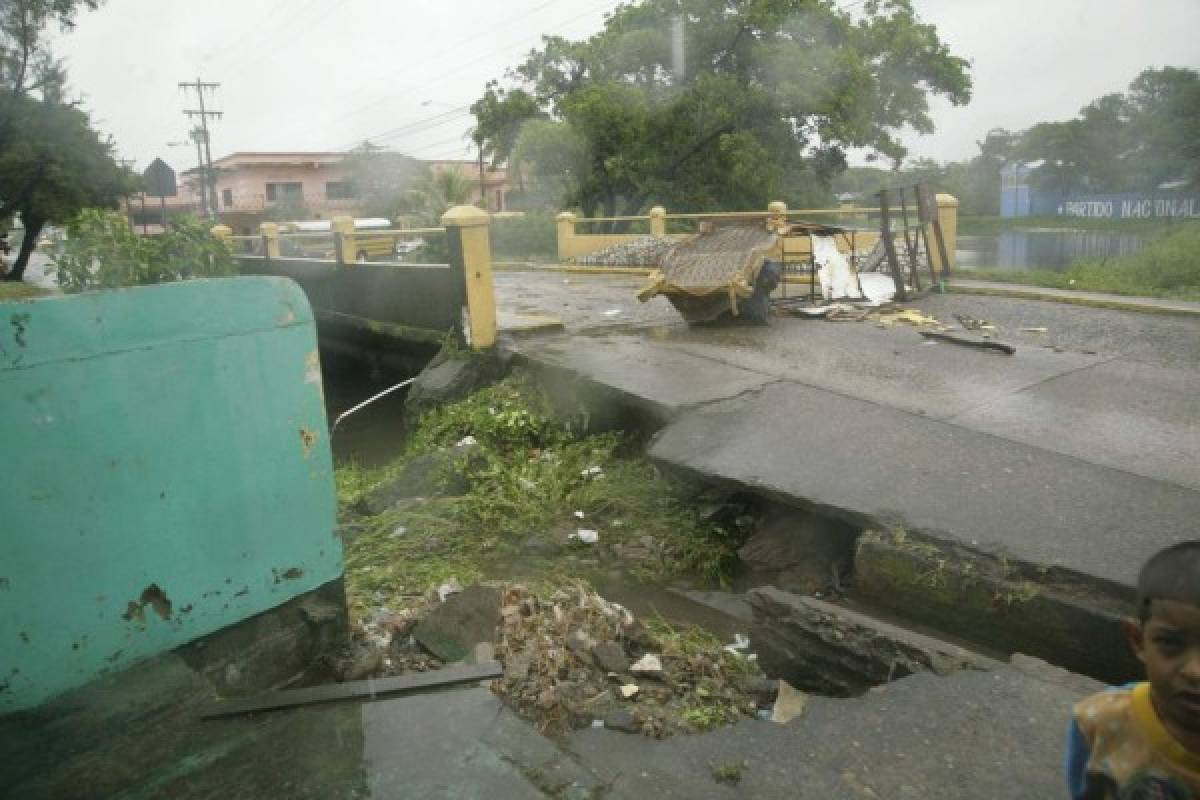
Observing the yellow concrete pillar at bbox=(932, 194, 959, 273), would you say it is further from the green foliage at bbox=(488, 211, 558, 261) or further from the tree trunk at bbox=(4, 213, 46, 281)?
the tree trunk at bbox=(4, 213, 46, 281)

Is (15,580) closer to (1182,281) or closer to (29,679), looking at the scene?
(29,679)

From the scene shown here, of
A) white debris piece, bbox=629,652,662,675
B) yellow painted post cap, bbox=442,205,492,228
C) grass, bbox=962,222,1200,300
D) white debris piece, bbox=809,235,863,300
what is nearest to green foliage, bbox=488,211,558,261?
grass, bbox=962,222,1200,300

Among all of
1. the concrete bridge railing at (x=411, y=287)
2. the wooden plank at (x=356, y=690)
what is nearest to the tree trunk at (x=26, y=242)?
the concrete bridge railing at (x=411, y=287)

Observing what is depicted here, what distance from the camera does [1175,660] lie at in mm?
1390

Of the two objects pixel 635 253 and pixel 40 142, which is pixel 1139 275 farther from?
pixel 40 142

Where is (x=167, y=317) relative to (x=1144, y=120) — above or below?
below

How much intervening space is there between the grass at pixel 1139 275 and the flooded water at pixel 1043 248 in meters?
3.34

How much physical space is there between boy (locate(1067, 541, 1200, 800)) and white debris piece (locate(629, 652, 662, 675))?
5.62 ft

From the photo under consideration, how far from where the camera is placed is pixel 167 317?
8.25 ft

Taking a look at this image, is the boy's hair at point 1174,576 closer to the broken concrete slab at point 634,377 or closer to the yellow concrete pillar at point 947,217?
the broken concrete slab at point 634,377

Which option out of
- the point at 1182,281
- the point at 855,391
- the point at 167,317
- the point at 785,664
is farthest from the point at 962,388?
the point at 1182,281

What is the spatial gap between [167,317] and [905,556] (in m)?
3.02

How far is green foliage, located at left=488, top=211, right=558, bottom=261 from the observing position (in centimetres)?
2714

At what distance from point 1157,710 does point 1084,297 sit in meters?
10.1
